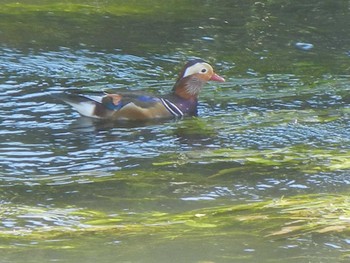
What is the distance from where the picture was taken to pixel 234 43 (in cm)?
1056

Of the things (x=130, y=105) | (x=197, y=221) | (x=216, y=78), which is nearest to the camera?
(x=197, y=221)

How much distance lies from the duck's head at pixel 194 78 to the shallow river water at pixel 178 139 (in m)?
0.19

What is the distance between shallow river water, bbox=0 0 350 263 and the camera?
5.02 m

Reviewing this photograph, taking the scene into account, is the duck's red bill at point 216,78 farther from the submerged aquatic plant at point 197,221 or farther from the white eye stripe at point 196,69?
the submerged aquatic plant at point 197,221

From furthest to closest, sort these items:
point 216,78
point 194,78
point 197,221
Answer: point 216,78 → point 194,78 → point 197,221

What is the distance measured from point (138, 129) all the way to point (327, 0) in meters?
5.71

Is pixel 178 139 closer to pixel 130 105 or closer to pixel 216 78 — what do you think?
pixel 130 105

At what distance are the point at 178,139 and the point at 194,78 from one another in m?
1.28

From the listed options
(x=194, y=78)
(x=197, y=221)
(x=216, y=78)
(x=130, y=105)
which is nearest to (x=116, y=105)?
(x=130, y=105)

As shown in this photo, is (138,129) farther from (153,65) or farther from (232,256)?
(232,256)

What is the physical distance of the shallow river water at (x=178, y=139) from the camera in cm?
502

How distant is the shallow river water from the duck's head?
185mm

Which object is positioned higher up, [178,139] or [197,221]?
[178,139]

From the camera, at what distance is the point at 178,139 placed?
749 cm
